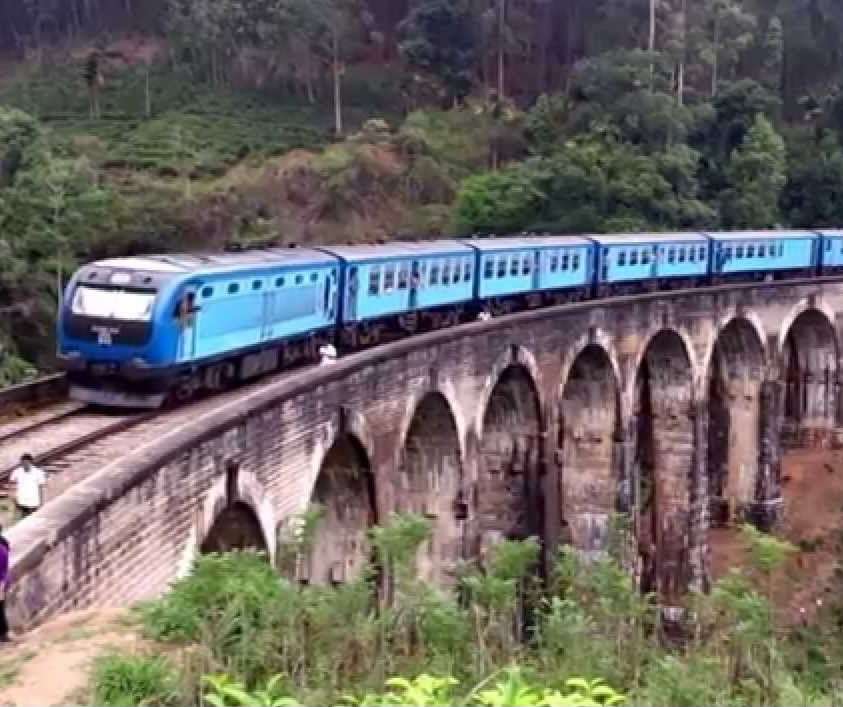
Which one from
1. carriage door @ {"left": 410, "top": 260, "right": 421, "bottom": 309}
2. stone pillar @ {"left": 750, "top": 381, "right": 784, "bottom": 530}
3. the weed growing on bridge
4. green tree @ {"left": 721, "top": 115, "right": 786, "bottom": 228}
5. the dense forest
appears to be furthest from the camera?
green tree @ {"left": 721, "top": 115, "right": 786, "bottom": 228}

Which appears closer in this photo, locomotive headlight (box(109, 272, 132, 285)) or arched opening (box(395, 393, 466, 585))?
locomotive headlight (box(109, 272, 132, 285))

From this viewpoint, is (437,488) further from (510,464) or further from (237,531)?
(237,531)

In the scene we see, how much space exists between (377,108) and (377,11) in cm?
715

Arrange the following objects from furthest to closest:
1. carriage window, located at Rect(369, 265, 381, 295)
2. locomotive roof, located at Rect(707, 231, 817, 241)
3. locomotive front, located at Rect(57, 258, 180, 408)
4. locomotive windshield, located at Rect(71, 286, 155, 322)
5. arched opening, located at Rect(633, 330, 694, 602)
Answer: locomotive roof, located at Rect(707, 231, 817, 241) < arched opening, located at Rect(633, 330, 694, 602) < carriage window, located at Rect(369, 265, 381, 295) < locomotive windshield, located at Rect(71, 286, 155, 322) < locomotive front, located at Rect(57, 258, 180, 408)

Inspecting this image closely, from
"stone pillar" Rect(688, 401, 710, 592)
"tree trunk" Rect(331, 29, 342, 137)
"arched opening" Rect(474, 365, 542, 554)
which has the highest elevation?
"tree trunk" Rect(331, 29, 342, 137)

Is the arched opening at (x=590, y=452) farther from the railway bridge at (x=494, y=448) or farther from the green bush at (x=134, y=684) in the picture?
the green bush at (x=134, y=684)

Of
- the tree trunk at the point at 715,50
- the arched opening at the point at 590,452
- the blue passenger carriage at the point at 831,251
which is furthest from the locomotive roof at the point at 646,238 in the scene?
the tree trunk at the point at 715,50

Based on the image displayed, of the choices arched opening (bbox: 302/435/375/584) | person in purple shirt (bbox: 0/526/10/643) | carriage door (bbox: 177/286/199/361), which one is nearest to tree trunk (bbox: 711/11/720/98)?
arched opening (bbox: 302/435/375/584)

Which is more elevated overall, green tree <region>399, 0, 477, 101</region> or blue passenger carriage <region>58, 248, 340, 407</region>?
green tree <region>399, 0, 477, 101</region>

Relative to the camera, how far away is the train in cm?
1497

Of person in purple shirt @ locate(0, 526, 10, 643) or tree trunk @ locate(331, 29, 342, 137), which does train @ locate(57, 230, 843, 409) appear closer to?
person in purple shirt @ locate(0, 526, 10, 643)

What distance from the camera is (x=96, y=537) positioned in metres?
9.94

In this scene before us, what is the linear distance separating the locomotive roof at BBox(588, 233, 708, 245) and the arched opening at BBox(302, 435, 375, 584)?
12.4 metres

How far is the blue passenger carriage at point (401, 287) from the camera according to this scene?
2011cm
